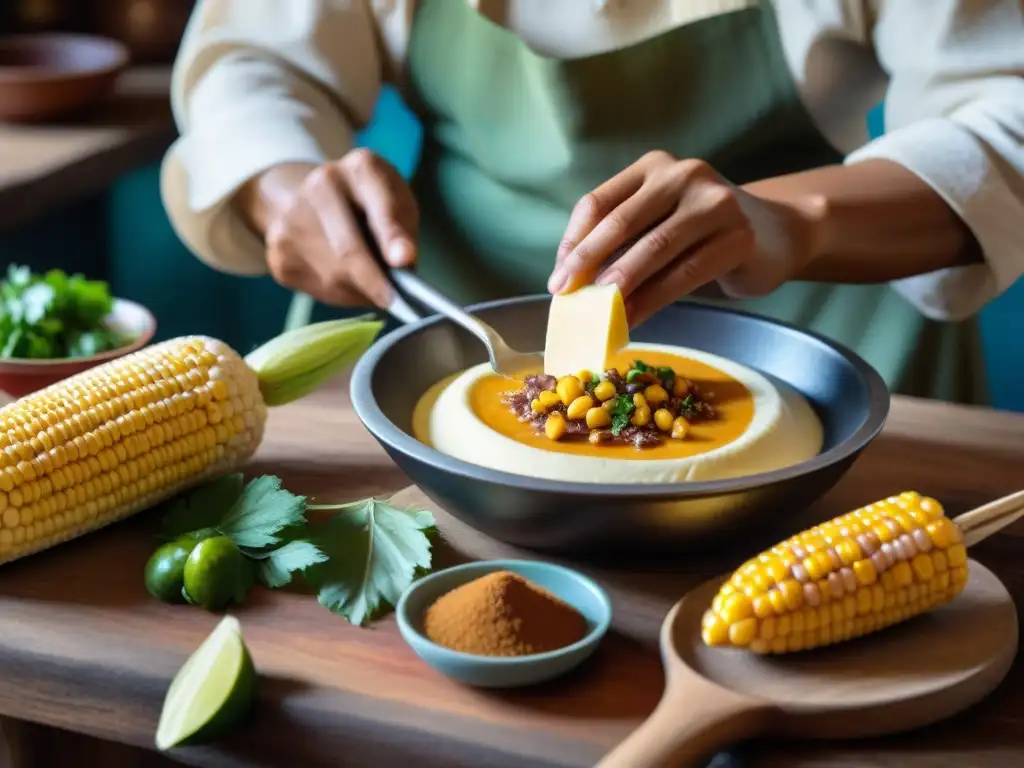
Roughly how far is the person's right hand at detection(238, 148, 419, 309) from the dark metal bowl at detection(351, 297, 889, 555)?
0.45 feet

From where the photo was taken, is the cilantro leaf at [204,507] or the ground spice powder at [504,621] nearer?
the ground spice powder at [504,621]

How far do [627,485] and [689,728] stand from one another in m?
0.21

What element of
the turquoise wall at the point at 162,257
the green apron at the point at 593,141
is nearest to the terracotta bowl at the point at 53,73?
the turquoise wall at the point at 162,257

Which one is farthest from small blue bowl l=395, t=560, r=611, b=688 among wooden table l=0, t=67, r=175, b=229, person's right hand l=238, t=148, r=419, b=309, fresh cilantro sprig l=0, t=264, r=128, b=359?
wooden table l=0, t=67, r=175, b=229

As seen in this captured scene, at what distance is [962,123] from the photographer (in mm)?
1508

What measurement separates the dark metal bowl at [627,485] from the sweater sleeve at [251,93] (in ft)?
1.85

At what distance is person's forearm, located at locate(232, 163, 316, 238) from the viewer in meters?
1.61

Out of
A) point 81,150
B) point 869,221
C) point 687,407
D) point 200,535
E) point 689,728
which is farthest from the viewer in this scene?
point 81,150

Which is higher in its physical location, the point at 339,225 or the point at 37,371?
the point at 339,225

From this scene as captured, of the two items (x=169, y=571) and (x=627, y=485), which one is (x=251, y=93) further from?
(x=627, y=485)

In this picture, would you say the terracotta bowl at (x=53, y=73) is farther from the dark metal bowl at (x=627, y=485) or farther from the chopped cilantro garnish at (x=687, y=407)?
the chopped cilantro garnish at (x=687, y=407)

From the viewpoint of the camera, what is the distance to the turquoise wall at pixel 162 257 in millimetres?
2812

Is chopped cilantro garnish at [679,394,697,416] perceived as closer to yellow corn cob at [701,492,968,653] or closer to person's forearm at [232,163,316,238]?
yellow corn cob at [701,492,968,653]

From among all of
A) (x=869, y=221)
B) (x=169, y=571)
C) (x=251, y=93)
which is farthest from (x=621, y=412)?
(x=251, y=93)
